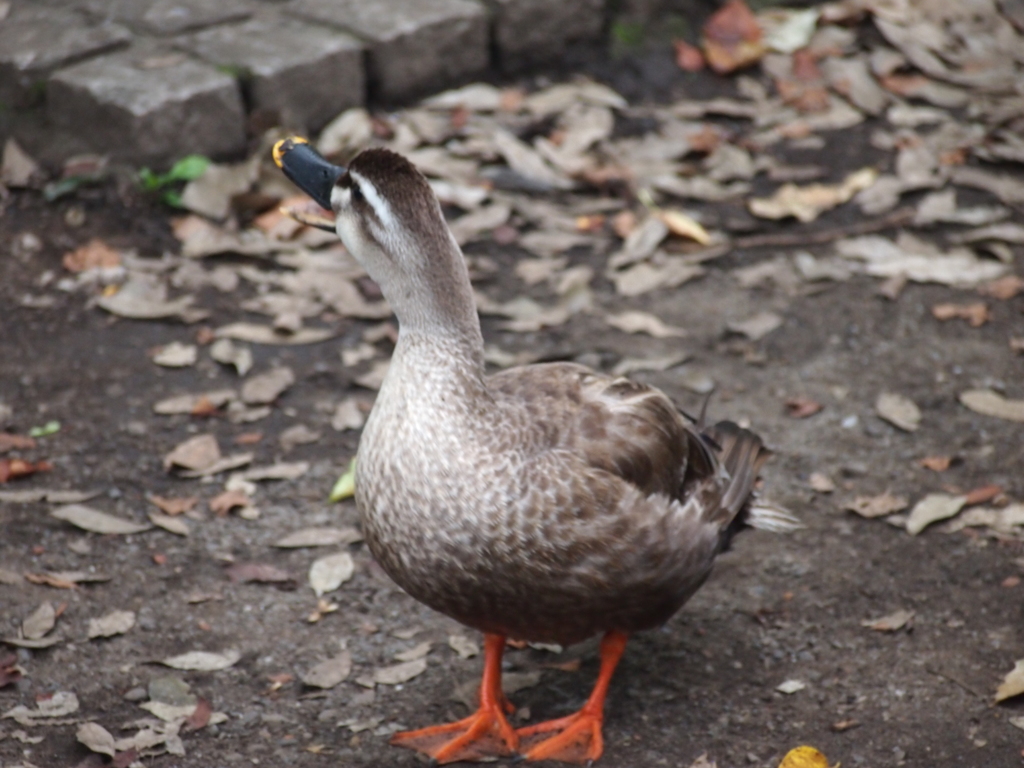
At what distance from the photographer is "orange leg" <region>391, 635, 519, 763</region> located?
10.8 ft

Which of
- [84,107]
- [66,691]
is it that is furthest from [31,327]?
[66,691]

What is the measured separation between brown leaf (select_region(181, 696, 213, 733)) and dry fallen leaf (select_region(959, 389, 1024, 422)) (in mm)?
2928

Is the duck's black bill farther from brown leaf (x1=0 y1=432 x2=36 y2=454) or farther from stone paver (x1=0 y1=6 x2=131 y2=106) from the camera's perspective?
stone paver (x1=0 y1=6 x2=131 y2=106)

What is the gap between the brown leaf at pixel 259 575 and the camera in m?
3.90

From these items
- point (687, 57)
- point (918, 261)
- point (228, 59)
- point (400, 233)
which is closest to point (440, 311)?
point (400, 233)

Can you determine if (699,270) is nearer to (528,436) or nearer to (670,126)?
(670,126)

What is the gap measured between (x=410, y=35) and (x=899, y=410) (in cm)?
319

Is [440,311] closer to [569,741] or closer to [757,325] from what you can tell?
[569,741]

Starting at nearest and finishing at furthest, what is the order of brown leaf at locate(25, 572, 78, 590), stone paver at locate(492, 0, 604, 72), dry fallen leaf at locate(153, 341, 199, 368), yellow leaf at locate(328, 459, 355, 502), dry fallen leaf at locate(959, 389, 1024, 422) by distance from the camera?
1. brown leaf at locate(25, 572, 78, 590)
2. yellow leaf at locate(328, 459, 355, 502)
3. dry fallen leaf at locate(959, 389, 1024, 422)
4. dry fallen leaf at locate(153, 341, 199, 368)
5. stone paver at locate(492, 0, 604, 72)

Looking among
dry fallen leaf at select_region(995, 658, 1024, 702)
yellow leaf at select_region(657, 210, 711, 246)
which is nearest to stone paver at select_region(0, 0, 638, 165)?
yellow leaf at select_region(657, 210, 711, 246)

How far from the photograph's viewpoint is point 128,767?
3.11 m

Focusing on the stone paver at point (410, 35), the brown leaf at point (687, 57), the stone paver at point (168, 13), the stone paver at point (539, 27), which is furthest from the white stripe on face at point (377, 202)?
the brown leaf at point (687, 57)

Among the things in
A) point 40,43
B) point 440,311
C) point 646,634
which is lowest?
point 646,634

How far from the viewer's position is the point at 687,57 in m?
7.13
